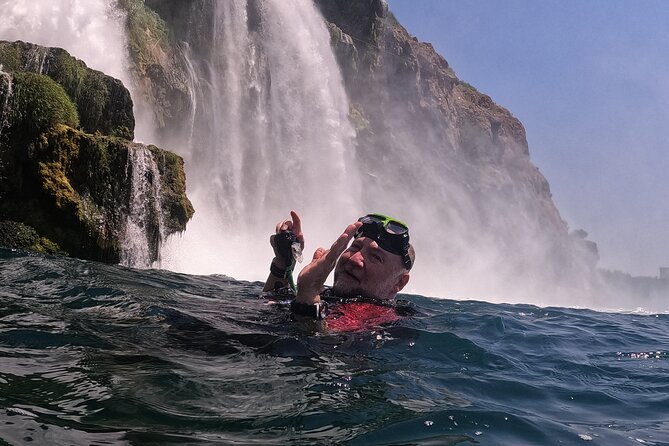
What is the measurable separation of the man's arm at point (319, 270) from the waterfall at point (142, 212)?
7.16 m

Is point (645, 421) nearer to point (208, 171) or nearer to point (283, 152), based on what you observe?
point (208, 171)

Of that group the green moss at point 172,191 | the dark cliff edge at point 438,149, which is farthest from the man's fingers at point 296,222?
the dark cliff edge at point 438,149

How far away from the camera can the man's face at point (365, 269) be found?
159 inches

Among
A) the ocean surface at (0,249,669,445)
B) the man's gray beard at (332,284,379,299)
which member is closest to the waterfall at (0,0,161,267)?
the ocean surface at (0,249,669,445)

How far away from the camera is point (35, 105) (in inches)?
364

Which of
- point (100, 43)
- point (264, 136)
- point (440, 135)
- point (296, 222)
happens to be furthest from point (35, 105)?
point (440, 135)

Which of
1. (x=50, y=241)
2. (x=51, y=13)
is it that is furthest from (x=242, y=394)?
(x=51, y=13)

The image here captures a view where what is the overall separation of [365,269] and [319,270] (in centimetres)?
103

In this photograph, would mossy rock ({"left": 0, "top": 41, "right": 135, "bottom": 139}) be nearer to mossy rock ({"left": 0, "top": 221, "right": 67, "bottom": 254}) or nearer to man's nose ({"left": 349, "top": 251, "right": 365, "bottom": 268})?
mossy rock ({"left": 0, "top": 221, "right": 67, "bottom": 254})

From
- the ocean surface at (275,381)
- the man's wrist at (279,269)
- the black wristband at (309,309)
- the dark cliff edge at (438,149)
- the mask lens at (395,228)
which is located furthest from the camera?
the dark cliff edge at (438,149)

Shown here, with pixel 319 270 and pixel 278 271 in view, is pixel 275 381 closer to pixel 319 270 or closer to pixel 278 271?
pixel 319 270

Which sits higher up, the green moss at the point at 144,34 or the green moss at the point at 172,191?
the green moss at the point at 144,34

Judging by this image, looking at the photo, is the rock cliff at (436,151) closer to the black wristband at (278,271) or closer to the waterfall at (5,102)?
the waterfall at (5,102)

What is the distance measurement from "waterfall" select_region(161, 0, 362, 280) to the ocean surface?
503 inches
